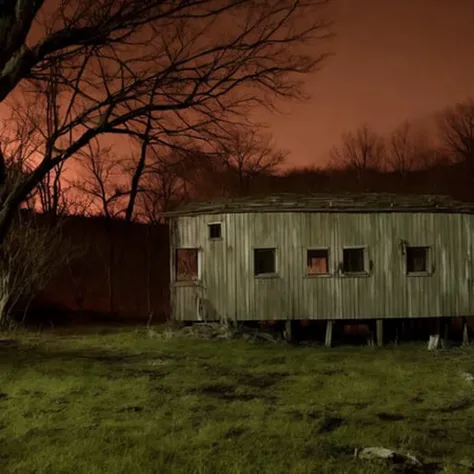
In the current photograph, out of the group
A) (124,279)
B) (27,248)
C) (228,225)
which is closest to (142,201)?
(124,279)

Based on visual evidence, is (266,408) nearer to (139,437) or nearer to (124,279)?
(139,437)

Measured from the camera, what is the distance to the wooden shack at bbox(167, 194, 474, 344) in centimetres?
2089

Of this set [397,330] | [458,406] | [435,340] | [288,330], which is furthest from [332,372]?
[397,330]

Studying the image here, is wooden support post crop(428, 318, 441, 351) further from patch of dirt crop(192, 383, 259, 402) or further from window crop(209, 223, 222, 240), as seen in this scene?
patch of dirt crop(192, 383, 259, 402)

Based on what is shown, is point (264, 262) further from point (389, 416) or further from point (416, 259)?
point (389, 416)

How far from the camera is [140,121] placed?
8680mm

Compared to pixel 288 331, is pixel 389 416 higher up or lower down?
lower down

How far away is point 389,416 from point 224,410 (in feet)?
8.55

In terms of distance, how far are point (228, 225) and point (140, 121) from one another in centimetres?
1253

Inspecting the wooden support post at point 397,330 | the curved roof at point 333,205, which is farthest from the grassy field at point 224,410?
the curved roof at point 333,205

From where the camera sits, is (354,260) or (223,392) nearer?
(223,392)

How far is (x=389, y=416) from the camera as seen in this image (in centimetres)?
976

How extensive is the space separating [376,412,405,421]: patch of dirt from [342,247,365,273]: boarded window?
1131 cm

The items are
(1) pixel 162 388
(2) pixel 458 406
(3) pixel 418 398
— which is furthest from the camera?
(1) pixel 162 388
